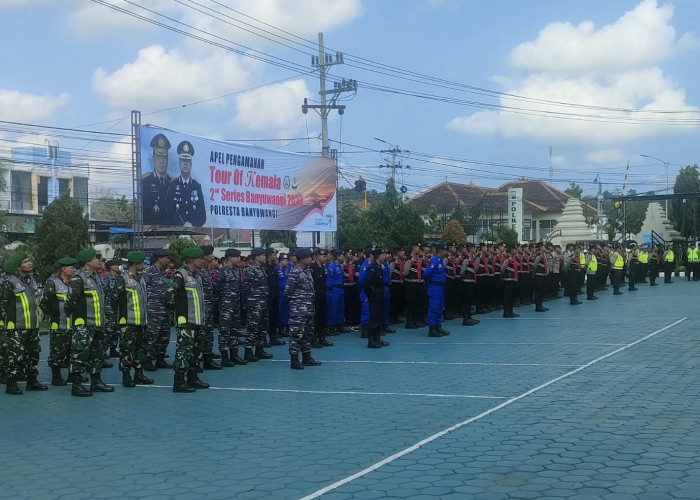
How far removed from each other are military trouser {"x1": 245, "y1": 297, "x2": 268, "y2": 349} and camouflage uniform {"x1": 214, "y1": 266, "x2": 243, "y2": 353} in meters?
0.18

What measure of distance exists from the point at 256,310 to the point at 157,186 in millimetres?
6035

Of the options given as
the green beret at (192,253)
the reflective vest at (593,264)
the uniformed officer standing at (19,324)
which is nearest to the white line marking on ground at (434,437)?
the green beret at (192,253)

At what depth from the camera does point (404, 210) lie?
33.6 meters

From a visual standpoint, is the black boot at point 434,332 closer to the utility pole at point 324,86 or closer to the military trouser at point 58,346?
the military trouser at point 58,346

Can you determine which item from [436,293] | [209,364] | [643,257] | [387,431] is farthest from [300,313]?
[643,257]

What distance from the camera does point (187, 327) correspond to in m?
9.76

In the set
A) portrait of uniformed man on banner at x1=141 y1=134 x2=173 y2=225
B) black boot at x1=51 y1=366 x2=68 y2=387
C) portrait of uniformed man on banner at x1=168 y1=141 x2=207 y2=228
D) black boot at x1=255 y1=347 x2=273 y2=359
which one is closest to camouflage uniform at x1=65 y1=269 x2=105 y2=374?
black boot at x1=51 y1=366 x2=68 y2=387

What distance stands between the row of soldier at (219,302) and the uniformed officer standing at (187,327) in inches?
0.5

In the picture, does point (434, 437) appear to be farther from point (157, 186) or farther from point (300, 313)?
point (157, 186)

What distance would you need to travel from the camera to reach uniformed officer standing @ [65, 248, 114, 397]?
9867 mm

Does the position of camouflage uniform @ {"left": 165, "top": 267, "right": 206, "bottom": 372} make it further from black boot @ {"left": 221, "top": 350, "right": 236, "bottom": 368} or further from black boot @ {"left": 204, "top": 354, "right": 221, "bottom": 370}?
black boot @ {"left": 221, "top": 350, "right": 236, "bottom": 368}

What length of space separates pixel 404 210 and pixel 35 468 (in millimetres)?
27909

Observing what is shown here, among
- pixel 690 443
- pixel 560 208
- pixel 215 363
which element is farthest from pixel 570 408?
pixel 560 208

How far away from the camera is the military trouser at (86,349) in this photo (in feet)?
32.4
